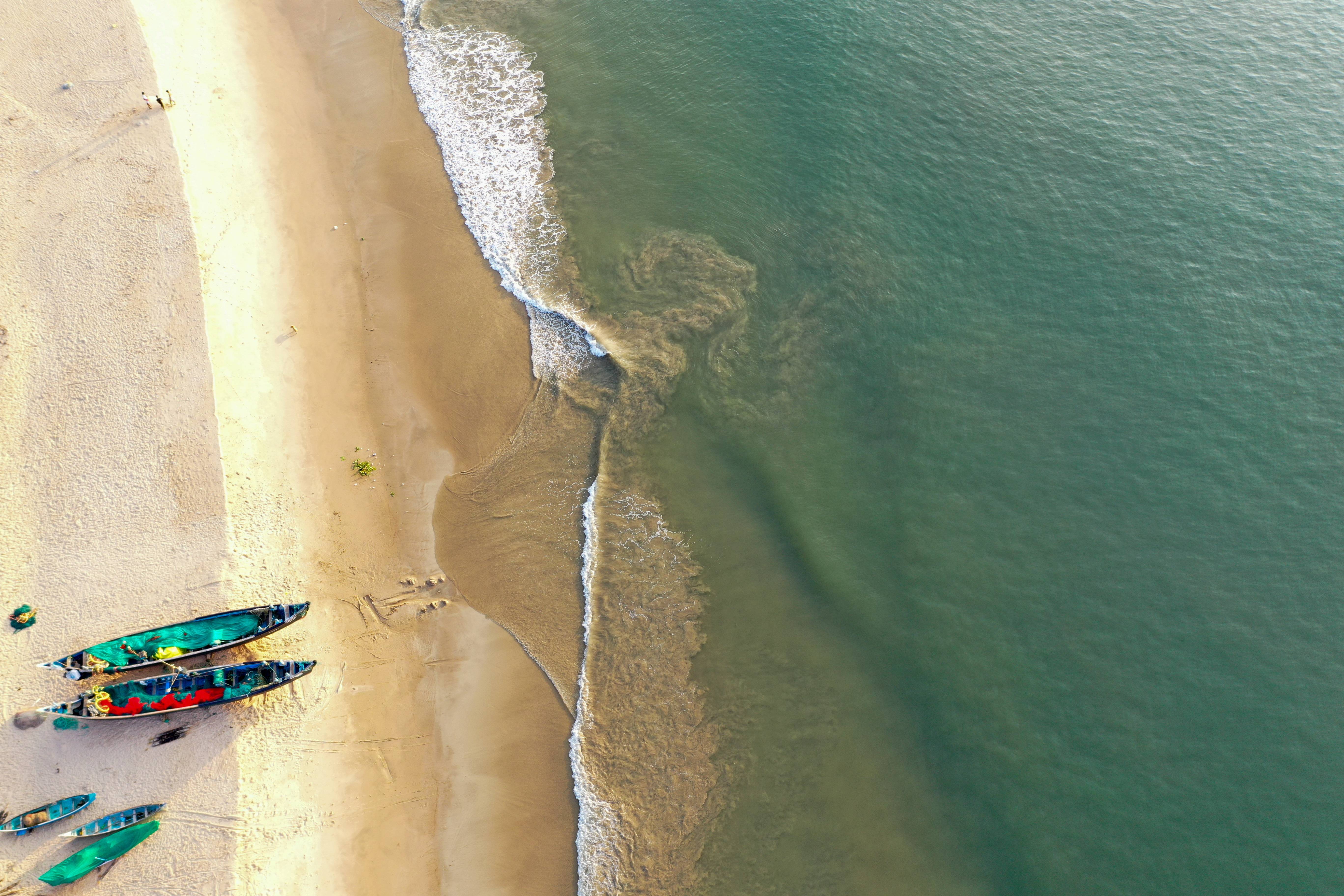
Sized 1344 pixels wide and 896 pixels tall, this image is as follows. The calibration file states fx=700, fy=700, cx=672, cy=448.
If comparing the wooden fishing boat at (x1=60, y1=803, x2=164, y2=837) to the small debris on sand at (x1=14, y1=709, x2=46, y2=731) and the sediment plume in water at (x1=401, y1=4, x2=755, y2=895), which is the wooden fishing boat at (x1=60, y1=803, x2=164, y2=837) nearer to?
the small debris on sand at (x1=14, y1=709, x2=46, y2=731)

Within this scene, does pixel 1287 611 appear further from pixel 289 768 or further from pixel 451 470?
pixel 289 768

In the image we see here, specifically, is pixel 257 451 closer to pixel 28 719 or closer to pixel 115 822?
pixel 28 719

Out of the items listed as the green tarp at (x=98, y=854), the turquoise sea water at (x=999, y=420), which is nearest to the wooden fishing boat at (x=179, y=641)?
the green tarp at (x=98, y=854)

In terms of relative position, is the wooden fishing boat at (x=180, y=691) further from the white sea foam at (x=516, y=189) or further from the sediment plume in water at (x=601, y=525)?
the white sea foam at (x=516, y=189)

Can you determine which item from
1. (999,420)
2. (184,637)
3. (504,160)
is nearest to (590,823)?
(184,637)

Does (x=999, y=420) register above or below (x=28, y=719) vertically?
above

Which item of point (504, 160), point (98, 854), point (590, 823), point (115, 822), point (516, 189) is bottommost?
point (590, 823)

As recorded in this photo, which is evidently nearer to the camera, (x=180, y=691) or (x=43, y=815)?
(x=43, y=815)
